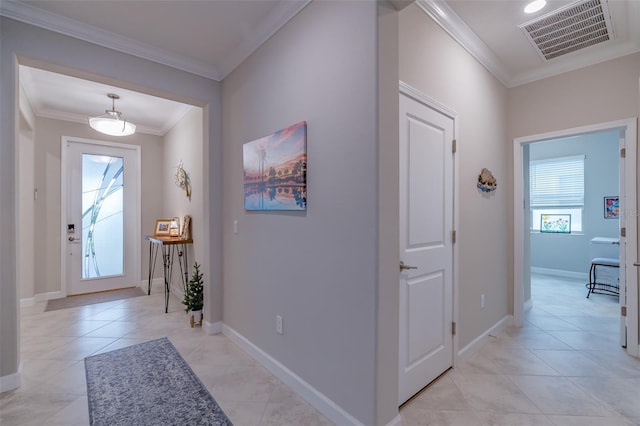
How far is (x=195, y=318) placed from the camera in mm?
3162

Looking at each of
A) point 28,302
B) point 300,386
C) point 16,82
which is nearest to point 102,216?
point 28,302

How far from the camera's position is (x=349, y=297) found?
1.64m

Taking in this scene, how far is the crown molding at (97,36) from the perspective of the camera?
6.59ft

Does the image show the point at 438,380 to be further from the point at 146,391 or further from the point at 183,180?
the point at 183,180

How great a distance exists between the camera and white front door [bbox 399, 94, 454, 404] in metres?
1.88

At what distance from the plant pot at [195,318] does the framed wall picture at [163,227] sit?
5.43ft

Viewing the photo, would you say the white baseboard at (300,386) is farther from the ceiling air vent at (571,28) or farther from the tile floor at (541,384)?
the ceiling air vent at (571,28)

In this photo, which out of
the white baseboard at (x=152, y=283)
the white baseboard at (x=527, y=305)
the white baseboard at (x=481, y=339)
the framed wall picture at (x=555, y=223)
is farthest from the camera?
the framed wall picture at (x=555, y=223)

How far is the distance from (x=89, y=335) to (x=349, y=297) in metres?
2.90

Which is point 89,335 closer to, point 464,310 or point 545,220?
point 464,310

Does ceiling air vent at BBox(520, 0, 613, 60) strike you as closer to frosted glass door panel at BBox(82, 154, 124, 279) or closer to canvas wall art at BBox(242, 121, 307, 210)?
canvas wall art at BBox(242, 121, 307, 210)

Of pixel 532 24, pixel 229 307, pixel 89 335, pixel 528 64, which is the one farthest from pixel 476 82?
pixel 89 335

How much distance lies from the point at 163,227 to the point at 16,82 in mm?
2600

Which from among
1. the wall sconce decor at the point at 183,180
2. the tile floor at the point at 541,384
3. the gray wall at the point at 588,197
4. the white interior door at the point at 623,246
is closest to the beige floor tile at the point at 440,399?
the tile floor at the point at 541,384
